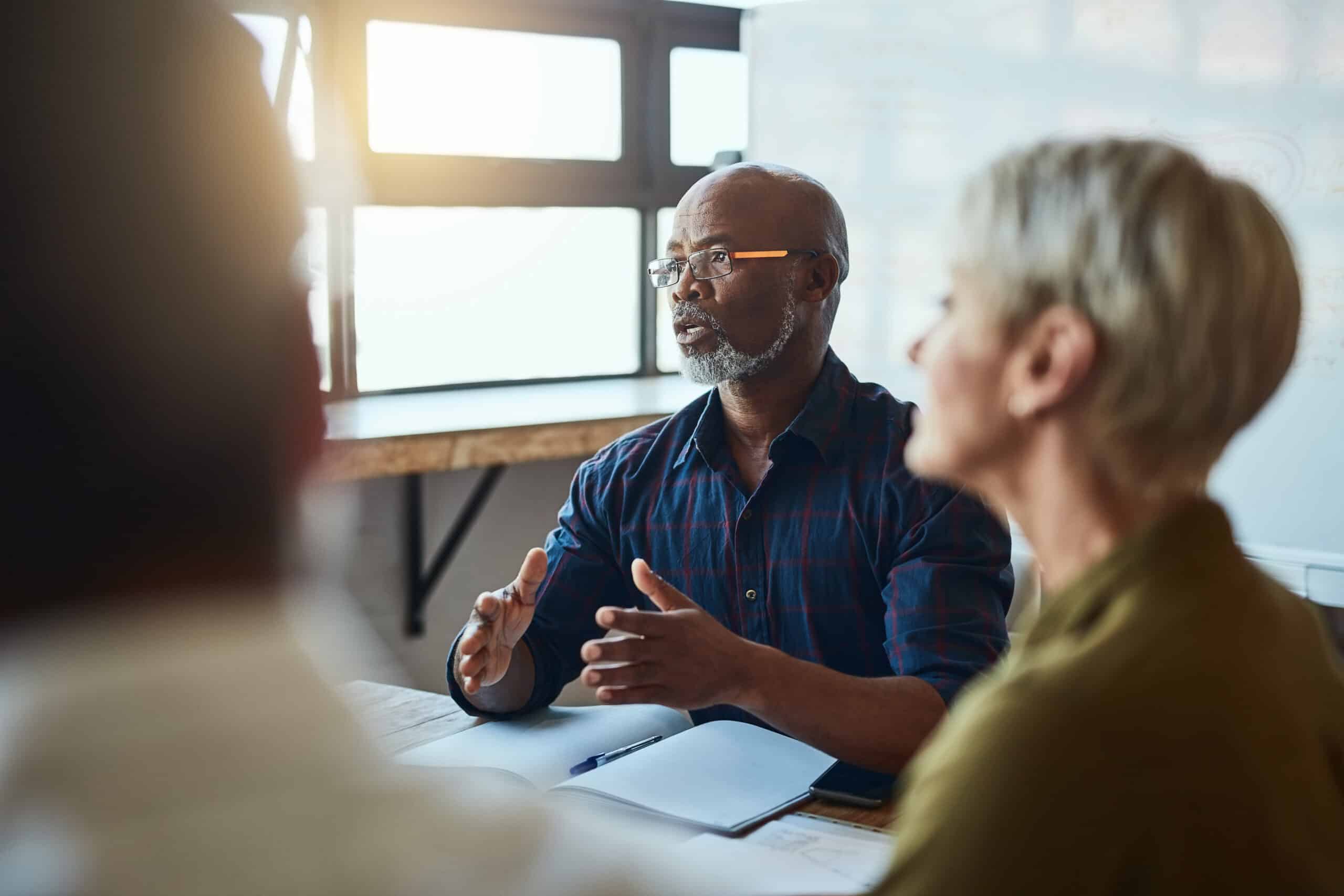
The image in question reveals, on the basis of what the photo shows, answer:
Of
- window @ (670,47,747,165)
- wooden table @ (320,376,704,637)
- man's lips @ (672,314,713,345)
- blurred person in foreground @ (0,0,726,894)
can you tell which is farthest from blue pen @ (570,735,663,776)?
window @ (670,47,747,165)

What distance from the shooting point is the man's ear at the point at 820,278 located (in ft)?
6.46

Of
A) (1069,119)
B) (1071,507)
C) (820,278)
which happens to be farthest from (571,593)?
(1069,119)

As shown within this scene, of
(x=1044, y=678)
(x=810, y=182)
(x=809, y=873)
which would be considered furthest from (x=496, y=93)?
(x=1044, y=678)

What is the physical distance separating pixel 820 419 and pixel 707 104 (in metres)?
2.35

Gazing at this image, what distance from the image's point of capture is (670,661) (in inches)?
51.0

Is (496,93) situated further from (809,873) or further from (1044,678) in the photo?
(1044,678)

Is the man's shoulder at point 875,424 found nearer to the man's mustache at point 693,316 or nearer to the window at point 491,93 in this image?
the man's mustache at point 693,316

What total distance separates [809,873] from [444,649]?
8.26 ft

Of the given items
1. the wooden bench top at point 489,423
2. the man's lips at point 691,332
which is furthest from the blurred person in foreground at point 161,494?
the wooden bench top at point 489,423

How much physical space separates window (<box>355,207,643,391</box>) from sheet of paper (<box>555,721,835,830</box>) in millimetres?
2158

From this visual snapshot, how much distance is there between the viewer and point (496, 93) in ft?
11.4

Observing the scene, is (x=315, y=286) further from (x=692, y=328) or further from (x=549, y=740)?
(x=692, y=328)

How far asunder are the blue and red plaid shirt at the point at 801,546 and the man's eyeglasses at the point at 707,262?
0.56ft

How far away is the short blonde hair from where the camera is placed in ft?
2.45
